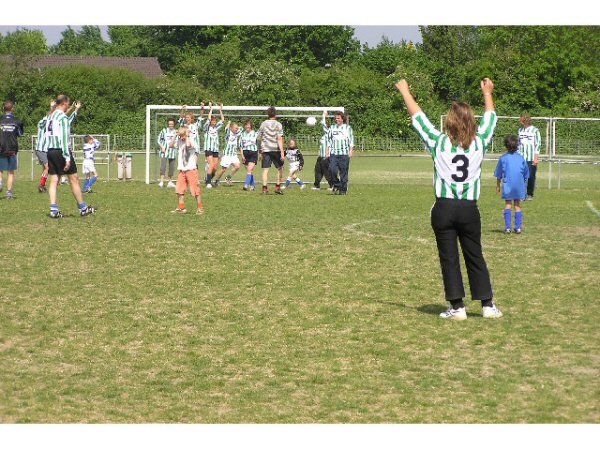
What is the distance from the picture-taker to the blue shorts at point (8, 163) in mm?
23797

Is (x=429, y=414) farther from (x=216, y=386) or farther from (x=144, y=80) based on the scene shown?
(x=144, y=80)

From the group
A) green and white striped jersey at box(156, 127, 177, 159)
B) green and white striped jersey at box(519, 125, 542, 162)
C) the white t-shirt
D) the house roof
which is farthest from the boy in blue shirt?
the house roof

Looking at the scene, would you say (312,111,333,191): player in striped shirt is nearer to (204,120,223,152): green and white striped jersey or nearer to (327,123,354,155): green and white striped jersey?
(327,123,354,155): green and white striped jersey

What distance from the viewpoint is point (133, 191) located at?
2723 centimetres

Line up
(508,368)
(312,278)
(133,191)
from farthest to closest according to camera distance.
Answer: (133,191), (312,278), (508,368)

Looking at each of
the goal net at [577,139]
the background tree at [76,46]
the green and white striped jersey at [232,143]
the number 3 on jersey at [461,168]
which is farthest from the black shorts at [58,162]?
the background tree at [76,46]

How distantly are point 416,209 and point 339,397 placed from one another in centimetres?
1528

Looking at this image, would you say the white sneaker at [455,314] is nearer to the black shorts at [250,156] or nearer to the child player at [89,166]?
the child player at [89,166]

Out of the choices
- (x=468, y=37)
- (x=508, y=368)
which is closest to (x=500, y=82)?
(x=468, y=37)

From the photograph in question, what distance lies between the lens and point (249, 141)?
28906 millimetres

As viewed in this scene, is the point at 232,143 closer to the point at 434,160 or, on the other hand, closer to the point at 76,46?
the point at 434,160

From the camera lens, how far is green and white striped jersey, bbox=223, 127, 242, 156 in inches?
1182

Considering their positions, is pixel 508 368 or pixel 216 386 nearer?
pixel 216 386

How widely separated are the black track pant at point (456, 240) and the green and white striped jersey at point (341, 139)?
16333mm
